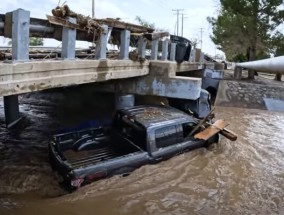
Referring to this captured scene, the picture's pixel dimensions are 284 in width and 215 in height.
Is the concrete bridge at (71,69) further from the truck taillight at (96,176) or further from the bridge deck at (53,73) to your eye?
the truck taillight at (96,176)

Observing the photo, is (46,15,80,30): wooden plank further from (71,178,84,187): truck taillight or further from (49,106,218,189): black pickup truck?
(71,178,84,187): truck taillight

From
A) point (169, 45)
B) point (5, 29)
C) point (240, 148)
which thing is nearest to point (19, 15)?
point (5, 29)

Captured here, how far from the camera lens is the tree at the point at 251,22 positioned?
81.3 ft

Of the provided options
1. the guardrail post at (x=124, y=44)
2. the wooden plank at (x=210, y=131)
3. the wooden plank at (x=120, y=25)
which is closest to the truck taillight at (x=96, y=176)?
the wooden plank at (x=210, y=131)

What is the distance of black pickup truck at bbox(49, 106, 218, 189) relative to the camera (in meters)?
6.08

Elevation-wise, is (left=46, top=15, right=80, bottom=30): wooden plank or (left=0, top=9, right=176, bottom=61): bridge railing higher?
(left=46, top=15, right=80, bottom=30): wooden plank

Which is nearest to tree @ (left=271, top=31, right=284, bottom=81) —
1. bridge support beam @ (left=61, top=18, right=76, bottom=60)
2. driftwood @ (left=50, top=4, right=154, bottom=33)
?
driftwood @ (left=50, top=4, right=154, bottom=33)

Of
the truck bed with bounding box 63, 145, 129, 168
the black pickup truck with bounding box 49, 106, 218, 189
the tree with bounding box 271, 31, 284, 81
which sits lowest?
the truck bed with bounding box 63, 145, 129, 168

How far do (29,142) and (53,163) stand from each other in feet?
10.5

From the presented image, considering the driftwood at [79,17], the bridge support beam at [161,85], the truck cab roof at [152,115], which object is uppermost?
the driftwood at [79,17]

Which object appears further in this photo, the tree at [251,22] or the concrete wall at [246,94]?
the tree at [251,22]

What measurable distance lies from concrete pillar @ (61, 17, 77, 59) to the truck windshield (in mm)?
1961

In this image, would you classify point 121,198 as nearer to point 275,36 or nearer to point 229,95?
point 229,95

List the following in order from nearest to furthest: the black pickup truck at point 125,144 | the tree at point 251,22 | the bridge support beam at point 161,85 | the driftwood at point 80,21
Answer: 1. the driftwood at point 80,21
2. the black pickup truck at point 125,144
3. the bridge support beam at point 161,85
4. the tree at point 251,22
